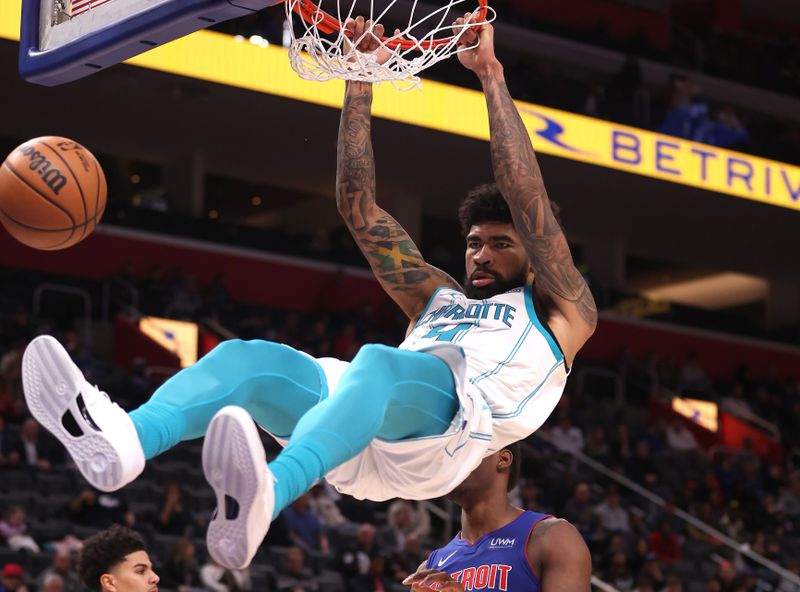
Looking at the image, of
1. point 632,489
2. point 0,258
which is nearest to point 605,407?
point 632,489

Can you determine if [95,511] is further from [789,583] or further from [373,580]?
[789,583]

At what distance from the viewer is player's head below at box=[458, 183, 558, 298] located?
5.07 m

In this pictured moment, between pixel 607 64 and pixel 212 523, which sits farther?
pixel 607 64

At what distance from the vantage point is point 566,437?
15359mm

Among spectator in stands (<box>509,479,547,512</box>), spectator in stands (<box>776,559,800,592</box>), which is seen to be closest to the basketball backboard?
spectator in stands (<box>509,479,547,512</box>)

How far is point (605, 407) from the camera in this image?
55.8ft

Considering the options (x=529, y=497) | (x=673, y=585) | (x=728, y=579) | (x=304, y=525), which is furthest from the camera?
(x=728, y=579)

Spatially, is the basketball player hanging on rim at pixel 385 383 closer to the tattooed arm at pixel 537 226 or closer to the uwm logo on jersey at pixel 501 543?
the tattooed arm at pixel 537 226

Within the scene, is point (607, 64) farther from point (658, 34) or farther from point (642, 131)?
point (642, 131)

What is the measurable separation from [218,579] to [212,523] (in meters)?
6.23

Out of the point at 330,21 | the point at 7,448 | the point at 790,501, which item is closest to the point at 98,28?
the point at 330,21

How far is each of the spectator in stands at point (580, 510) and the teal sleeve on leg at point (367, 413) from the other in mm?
9037

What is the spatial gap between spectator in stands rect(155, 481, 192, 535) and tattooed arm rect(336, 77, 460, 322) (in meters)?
5.62

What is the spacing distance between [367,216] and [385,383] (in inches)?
49.5
